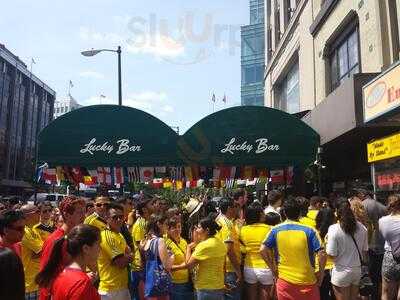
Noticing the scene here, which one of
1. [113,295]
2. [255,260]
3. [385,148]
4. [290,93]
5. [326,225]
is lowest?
[113,295]

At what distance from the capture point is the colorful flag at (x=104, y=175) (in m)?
14.4

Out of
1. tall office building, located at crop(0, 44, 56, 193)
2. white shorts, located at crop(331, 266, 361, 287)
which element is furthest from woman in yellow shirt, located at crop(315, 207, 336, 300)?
tall office building, located at crop(0, 44, 56, 193)

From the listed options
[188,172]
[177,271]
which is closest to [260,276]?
[177,271]

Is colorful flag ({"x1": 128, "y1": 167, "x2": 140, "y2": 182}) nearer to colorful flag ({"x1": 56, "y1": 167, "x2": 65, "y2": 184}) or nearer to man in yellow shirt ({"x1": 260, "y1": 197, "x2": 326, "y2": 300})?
colorful flag ({"x1": 56, "y1": 167, "x2": 65, "y2": 184})

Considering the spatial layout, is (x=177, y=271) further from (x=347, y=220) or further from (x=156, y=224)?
(x=347, y=220)

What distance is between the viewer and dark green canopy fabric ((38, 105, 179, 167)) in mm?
13445

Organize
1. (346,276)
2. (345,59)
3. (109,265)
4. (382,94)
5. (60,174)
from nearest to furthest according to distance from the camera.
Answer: (109,265) → (346,276) → (382,94) → (60,174) → (345,59)

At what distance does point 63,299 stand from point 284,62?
77.5 feet

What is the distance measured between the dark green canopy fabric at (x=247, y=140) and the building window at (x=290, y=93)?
33.2 feet

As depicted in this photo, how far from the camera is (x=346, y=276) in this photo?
21.2 ft

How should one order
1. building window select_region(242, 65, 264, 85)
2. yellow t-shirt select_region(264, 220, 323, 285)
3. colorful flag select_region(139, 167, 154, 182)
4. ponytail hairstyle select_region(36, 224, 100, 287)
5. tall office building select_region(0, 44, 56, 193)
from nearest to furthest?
ponytail hairstyle select_region(36, 224, 100, 287) < yellow t-shirt select_region(264, 220, 323, 285) < colorful flag select_region(139, 167, 154, 182) < tall office building select_region(0, 44, 56, 193) < building window select_region(242, 65, 264, 85)

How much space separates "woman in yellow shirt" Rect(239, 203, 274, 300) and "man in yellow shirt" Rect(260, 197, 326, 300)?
834 millimetres

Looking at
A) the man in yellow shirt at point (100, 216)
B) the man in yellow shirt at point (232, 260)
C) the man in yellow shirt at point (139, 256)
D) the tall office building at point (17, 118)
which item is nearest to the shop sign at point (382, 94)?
the man in yellow shirt at point (232, 260)

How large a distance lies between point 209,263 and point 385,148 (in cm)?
507
